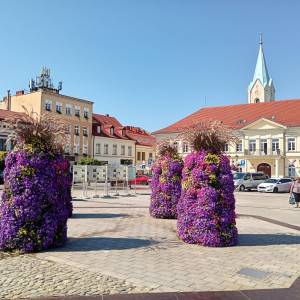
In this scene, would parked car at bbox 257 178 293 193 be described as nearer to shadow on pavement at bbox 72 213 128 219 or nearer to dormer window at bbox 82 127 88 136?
shadow on pavement at bbox 72 213 128 219

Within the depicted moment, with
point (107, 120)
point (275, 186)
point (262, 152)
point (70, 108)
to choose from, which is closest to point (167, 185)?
point (275, 186)

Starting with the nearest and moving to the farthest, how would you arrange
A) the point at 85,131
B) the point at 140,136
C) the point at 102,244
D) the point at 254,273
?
the point at 254,273 < the point at 102,244 < the point at 85,131 < the point at 140,136

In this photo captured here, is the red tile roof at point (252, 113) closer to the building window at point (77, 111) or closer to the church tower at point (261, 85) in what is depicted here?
the building window at point (77, 111)

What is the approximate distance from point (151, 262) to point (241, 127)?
56474 mm

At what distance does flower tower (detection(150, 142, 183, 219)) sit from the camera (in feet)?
45.0

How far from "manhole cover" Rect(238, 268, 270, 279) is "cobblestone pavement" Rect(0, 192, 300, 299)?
2 cm

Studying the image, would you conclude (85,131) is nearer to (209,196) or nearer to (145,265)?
(209,196)

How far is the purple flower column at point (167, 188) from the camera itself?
44.9ft

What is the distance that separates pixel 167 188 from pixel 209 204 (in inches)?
192

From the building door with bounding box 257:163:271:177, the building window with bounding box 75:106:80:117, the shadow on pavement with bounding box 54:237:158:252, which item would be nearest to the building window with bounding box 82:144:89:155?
the building window with bounding box 75:106:80:117

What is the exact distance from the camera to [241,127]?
6181 centimetres

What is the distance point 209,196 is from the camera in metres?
8.88

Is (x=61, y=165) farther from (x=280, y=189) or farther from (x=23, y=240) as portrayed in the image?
(x=280, y=189)

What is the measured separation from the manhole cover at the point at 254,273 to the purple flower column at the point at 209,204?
6.11 feet
